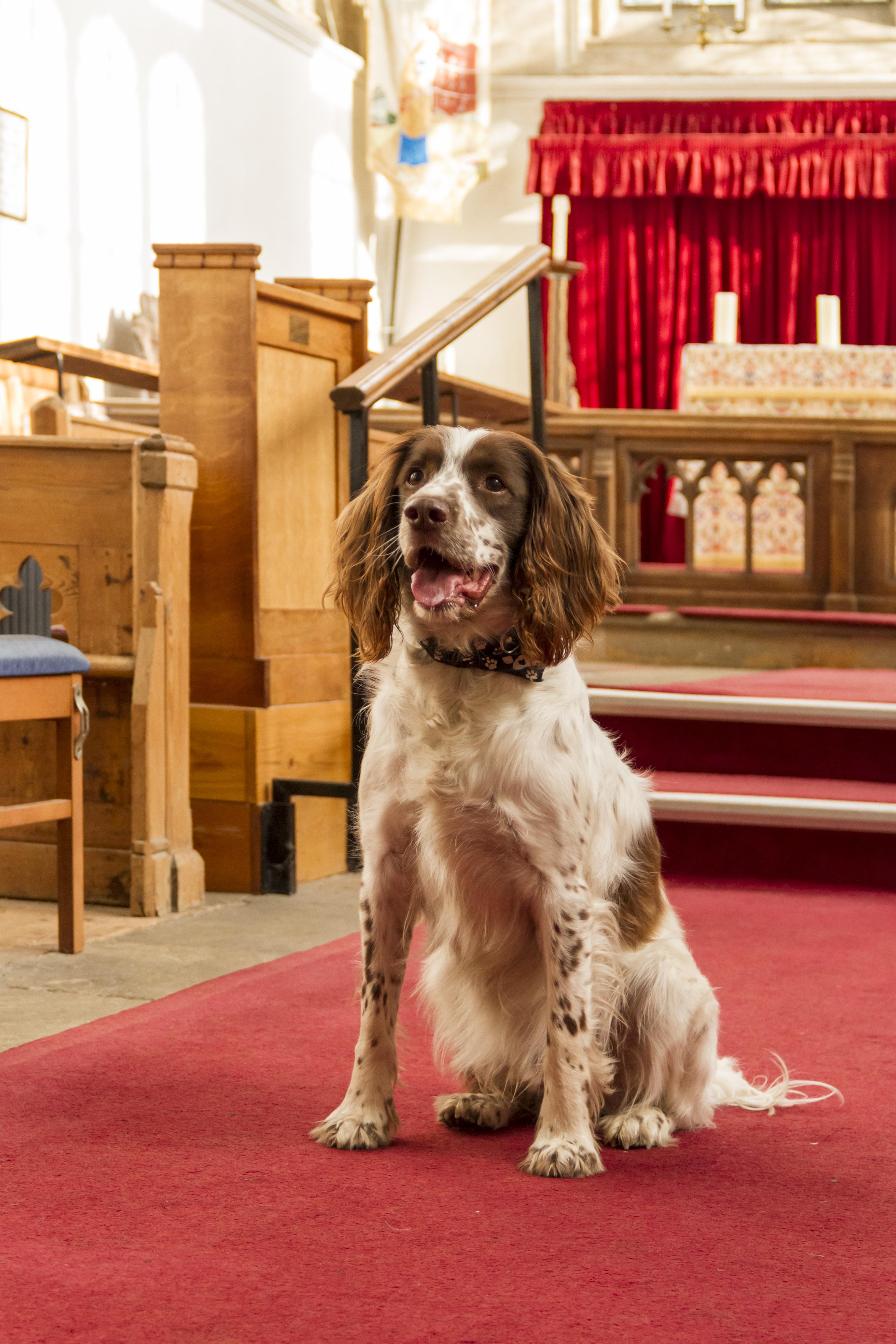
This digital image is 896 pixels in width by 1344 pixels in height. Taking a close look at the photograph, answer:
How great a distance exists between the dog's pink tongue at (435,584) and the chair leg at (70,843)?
1419 millimetres

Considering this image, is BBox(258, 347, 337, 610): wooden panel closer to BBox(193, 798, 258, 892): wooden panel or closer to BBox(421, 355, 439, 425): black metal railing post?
BBox(421, 355, 439, 425): black metal railing post

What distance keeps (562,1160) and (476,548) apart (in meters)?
0.78

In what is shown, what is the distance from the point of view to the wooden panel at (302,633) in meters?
3.71

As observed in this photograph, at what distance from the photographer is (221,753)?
3.65m

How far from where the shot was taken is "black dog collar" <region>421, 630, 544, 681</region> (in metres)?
1.90

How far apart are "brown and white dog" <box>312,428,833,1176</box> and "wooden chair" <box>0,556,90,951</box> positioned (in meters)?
1.15

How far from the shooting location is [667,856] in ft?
12.9

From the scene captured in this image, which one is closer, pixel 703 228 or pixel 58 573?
pixel 58 573

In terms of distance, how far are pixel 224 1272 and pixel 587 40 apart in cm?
1112

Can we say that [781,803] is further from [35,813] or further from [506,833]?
[506,833]

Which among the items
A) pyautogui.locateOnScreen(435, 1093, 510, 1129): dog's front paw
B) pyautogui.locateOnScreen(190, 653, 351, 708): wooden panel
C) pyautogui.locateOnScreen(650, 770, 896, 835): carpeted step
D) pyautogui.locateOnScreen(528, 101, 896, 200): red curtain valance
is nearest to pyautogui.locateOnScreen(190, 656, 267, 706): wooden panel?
pyautogui.locateOnScreen(190, 653, 351, 708): wooden panel

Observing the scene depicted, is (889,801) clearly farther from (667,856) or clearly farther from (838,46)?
(838,46)

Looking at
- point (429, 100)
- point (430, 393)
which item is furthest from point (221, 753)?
point (429, 100)

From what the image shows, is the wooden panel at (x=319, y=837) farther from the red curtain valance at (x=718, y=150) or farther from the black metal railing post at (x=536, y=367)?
the red curtain valance at (x=718, y=150)
